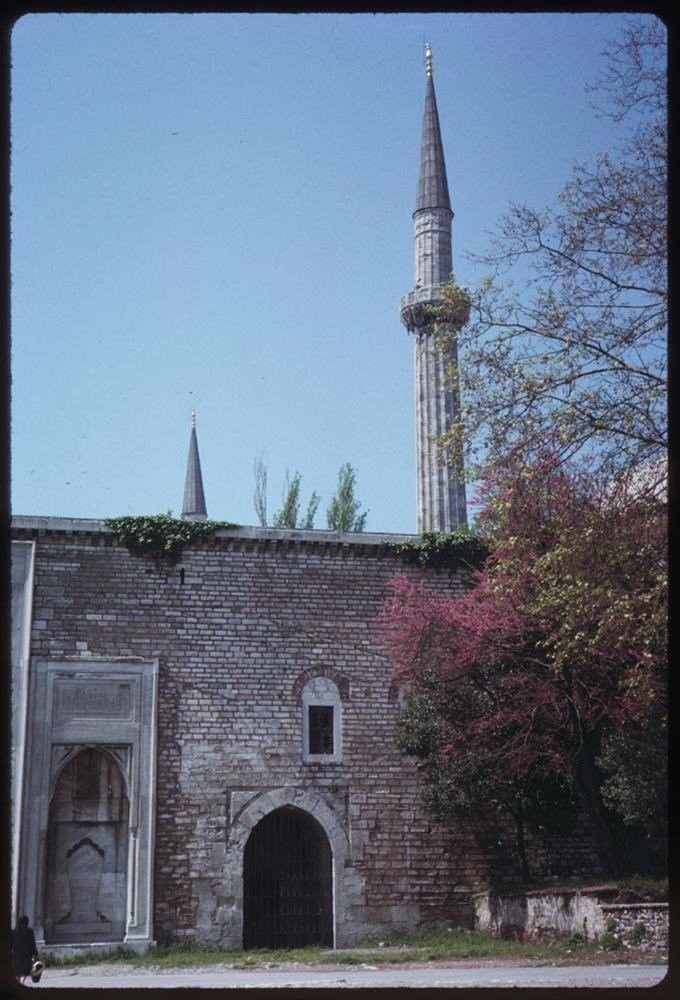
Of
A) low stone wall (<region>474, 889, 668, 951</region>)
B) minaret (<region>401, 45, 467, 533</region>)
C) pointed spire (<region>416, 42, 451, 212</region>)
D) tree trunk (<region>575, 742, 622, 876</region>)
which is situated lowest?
low stone wall (<region>474, 889, 668, 951</region>)

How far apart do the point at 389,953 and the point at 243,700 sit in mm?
4133

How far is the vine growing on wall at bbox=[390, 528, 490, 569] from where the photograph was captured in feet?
65.6

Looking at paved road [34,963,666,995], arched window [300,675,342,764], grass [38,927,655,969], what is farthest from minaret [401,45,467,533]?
paved road [34,963,666,995]

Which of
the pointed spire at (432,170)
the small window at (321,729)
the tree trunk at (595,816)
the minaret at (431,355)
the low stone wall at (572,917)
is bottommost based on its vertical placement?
the low stone wall at (572,917)

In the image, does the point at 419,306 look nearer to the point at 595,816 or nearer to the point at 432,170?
the point at 432,170

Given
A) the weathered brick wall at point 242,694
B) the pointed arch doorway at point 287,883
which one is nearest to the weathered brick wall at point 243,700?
the weathered brick wall at point 242,694

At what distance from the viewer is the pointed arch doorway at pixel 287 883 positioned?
18.3 metres

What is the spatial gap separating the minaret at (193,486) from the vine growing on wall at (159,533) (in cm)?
2448

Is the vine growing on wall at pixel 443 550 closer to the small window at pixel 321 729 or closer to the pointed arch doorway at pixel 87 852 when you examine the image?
the small window at pixel 321 729

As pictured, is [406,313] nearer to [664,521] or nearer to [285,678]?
[285,678]

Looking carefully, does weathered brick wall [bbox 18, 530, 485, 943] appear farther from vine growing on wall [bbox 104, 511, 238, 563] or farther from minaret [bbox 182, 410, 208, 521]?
minaret [bbox 182, 410, 208, 521]

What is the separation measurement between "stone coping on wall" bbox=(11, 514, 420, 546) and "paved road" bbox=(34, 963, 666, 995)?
5965mm

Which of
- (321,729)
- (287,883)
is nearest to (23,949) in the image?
(287,883)
